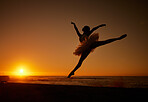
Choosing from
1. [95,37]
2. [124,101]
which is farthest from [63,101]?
[95,37]

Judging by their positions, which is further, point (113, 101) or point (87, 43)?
point (87, 43)

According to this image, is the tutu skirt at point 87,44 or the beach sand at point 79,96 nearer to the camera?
the beach sand at point 79,96

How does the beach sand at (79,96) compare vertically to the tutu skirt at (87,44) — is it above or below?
below

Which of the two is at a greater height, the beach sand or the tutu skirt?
the tutu skirt

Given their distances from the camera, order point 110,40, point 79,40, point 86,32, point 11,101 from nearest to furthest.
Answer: point 11,101
point 110,40
point 86,32
point 79,40

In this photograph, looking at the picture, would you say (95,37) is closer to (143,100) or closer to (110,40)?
(110,40)

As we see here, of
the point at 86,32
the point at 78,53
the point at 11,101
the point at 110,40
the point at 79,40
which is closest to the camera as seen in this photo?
the point at 11,101

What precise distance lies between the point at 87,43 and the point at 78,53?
1.27m

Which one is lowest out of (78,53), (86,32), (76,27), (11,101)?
(11,101)

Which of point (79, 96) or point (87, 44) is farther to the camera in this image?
point (87, 44)

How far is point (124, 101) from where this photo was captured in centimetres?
205

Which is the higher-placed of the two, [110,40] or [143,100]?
[110,40]

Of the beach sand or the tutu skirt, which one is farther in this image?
the tutu skirt

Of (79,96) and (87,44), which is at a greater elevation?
(87,44)
